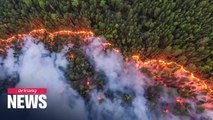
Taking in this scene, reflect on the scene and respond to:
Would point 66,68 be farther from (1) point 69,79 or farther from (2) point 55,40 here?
(2) point 55,40

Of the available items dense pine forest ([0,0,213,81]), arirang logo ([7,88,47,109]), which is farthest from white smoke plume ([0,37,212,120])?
dense pine forest ([0,0,213,81])

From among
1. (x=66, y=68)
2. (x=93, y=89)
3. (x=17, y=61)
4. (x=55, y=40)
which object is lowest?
(x=93, y=89)

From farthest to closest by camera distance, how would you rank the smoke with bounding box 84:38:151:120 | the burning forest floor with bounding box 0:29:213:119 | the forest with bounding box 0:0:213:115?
the forest with bounding box 0:0:213:115, the burning forest floor with bounding box 0:29:213:119, the smoke with bounding box 84:38:151:120

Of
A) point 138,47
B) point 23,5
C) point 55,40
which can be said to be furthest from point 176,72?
point 23,5

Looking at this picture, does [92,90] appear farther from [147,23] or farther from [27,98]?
[147,23]

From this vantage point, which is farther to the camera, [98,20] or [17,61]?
[17,61]

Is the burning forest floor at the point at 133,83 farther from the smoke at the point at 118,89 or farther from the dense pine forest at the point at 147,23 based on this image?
the dense pine forest at the point at 147,23

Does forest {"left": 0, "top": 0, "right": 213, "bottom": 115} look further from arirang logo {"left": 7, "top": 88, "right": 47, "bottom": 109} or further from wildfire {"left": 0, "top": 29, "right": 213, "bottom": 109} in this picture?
arirang logo {"left": 7, "top": 88, "right": 47, "bottom": 109}
